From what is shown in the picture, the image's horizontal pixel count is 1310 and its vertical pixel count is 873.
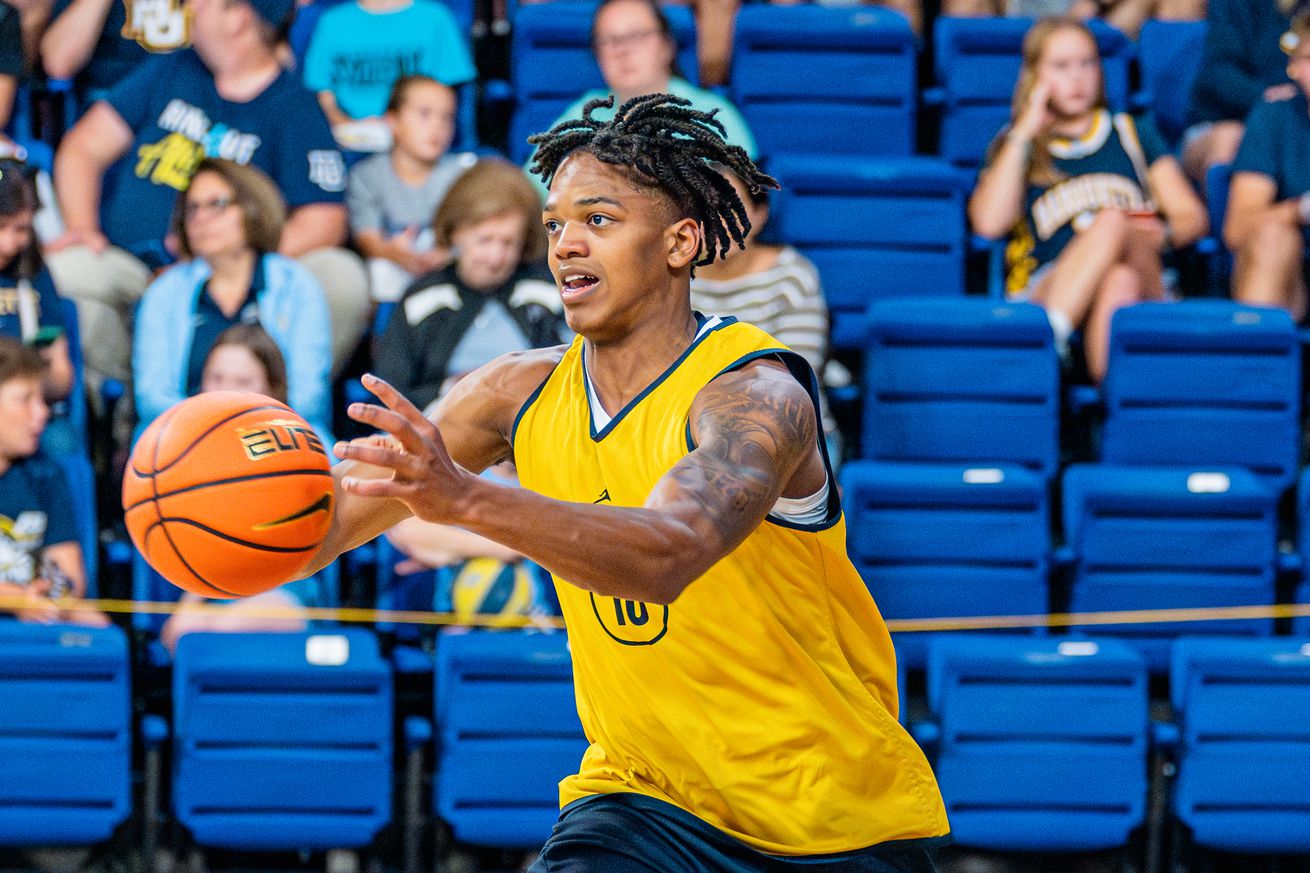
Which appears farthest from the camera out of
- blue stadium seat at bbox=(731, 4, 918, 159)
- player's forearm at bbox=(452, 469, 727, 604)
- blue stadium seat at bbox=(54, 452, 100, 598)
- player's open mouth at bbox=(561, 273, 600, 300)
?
blue stadium seat at bbox=(731, 4, 918, 159)

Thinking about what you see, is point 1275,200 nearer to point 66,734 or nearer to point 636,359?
point 636,359

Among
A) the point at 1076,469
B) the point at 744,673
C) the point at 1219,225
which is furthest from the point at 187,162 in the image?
the point at 744,673

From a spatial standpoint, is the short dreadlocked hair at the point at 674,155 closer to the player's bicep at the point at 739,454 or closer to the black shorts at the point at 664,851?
the player's bicep at the point at 739,454

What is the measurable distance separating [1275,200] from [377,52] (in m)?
3.32

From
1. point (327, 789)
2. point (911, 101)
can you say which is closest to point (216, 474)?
point (327, 789)

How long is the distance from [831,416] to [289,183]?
200 cm

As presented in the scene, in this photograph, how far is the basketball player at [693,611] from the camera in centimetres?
284

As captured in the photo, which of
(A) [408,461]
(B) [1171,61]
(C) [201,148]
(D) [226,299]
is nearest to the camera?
(A) [408,461]

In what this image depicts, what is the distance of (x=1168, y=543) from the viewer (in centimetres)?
584

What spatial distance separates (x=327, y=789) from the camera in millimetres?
5086

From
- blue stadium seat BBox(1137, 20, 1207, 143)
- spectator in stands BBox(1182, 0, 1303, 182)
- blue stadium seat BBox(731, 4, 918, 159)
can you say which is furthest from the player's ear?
blue stadium seat BBox(1137, 20, 1207, 143)

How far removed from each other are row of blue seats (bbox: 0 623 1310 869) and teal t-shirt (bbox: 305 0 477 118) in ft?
7.65

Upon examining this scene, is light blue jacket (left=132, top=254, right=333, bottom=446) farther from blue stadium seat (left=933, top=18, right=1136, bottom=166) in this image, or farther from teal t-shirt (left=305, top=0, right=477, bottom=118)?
blue stadium seat (left=933, top=18, right=1136, bottom=166)

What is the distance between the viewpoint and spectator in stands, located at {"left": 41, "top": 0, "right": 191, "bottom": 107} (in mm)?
6648
